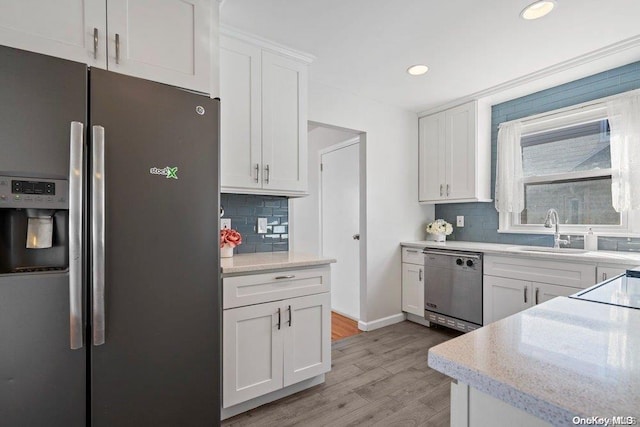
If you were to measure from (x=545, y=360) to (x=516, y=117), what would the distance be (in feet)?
10.6

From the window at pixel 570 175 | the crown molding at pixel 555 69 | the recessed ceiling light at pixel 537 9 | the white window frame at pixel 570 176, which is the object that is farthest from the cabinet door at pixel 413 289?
the recessed ceiling light at pixel 537 9

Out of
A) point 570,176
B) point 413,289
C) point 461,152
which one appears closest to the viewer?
point 570,176

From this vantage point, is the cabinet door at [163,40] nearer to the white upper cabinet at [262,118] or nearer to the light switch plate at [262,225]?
the white upper cabinet at [262,118]

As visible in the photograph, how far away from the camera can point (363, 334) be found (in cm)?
312

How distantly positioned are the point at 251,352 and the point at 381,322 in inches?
73.3

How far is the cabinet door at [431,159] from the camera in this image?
11.3 ft

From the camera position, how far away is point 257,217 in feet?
8.18

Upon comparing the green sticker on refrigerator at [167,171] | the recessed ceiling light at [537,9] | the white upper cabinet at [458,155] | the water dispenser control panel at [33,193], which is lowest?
the water dispenser control panel at [33,193]

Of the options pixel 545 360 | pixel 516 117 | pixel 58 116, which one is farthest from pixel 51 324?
pixel 516 117

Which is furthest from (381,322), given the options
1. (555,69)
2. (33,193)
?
(33,193)

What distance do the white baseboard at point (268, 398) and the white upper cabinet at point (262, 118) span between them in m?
1.34

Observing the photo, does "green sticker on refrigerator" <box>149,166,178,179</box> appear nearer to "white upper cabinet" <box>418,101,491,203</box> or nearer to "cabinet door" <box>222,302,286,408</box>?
"cabinet door" <box>222,302,286,408</box>

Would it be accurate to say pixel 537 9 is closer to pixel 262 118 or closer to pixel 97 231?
pixel 262 118

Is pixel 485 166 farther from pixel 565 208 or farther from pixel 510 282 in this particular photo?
pixel 510 282
